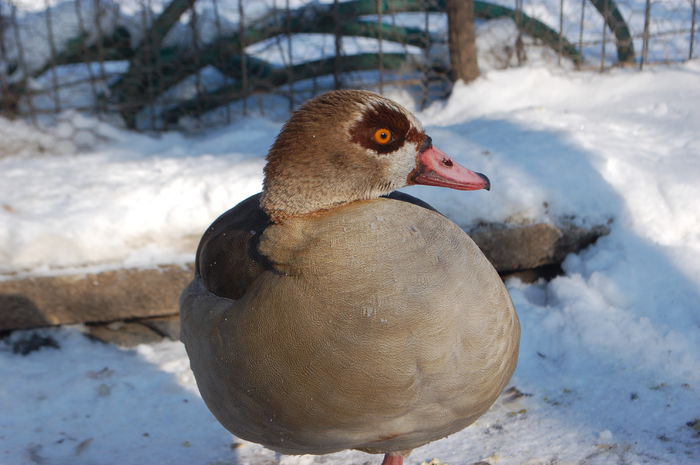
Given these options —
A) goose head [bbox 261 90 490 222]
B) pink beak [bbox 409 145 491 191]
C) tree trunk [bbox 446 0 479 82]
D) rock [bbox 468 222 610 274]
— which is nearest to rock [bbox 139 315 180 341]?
rock [bbox 468 222 610 274]

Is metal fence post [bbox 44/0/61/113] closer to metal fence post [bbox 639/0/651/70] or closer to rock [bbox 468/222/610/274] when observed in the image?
rock [bbox 468/222/610/274]

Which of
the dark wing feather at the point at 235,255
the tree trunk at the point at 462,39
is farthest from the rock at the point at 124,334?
the tree trunk at the point at 462,39

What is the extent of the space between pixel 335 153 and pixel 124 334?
7.19 ft

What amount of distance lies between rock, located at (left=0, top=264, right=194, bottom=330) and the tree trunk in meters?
2.54

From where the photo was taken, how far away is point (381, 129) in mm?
1657

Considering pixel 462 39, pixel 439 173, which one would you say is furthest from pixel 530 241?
pixel 462 39

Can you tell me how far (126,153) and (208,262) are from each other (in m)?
2.76

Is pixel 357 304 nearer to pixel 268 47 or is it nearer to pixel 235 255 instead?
pixel 235 255

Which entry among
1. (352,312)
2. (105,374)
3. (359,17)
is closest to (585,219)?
(352,312)

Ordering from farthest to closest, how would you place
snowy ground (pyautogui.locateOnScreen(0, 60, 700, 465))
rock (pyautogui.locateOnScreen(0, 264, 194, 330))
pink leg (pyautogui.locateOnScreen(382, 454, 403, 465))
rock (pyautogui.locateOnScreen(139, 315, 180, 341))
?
rock (pyautogui.locateOnScreen(139, 315, 180, 341)) → rock (pyautogui.locateOnScreen(0, 264, 194, 330)) → snowy ground (pyautogui.locateOnScreen(0, 60, 700, 465)) → pink leg (pyautogui.locateOnScreen(382, 454, 403, 465))

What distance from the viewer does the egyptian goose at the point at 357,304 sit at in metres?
1.55

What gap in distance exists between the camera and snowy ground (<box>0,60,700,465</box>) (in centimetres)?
254

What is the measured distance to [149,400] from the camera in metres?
2.91

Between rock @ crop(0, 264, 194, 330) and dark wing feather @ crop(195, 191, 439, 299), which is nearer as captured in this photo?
dark wing feather @ crop(195, 191, 439, 299)
